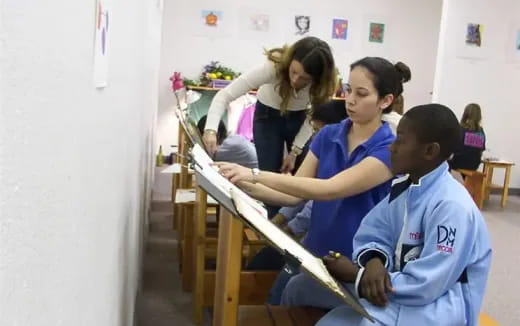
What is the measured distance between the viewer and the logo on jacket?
120 cm

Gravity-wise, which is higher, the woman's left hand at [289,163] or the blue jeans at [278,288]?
the woman's left hand at [289,163]

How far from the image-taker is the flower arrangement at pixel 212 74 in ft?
19.0

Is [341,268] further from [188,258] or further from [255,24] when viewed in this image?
[255,24]

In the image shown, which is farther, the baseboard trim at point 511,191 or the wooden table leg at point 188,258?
the baseboard trim at point 511,191

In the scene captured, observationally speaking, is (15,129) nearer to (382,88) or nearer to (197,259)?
(382,88)

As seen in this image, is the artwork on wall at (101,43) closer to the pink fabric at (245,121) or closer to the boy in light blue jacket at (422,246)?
the boy in light blue jacket at (422,246)

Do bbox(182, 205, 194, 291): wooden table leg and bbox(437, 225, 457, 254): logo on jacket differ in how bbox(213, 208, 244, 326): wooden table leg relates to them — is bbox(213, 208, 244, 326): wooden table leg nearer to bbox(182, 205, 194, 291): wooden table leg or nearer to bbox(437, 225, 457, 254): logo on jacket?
bbox(437, 225, 457, 254): logo on jacket

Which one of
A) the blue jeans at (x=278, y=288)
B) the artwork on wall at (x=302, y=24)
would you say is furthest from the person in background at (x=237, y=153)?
the artwork on wall at (x=302, y=24)

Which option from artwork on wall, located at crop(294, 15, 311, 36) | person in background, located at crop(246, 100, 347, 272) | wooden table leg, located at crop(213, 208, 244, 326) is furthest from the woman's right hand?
artwork on wall, located at crop(294, 15, 311, 36)

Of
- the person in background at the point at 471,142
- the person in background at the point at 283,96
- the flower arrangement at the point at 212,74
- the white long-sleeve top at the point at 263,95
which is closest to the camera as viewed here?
the person in background at the point at 283,96

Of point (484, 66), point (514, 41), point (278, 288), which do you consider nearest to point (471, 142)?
point (484, 66)

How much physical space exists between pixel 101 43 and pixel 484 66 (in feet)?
19.8

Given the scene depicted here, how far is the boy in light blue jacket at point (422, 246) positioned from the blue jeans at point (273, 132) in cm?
123

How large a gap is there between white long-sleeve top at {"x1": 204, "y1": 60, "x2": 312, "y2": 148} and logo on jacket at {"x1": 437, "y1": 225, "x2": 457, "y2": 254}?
4.10ft
